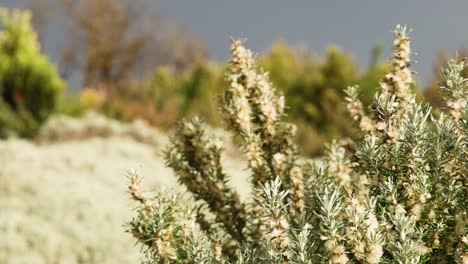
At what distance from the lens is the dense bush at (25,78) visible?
1673cm

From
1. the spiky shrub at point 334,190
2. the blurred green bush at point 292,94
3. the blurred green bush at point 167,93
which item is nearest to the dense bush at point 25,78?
the blurred green bush at point 167,93

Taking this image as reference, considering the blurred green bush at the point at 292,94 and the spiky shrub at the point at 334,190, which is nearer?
the spiky shrub at the point at 334,190

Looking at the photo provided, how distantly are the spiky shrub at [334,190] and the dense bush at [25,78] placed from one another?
45.5 ft

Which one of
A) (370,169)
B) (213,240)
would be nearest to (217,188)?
(213,240)

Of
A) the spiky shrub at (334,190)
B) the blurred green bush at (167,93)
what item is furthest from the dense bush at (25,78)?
the spiky shrub at (334,190)

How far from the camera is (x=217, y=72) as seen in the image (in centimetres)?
2400

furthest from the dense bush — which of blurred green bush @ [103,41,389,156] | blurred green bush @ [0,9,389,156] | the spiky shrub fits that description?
the spiky shrub

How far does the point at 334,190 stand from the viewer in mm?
2512

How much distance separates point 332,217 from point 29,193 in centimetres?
825

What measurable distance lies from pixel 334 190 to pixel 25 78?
15587mm

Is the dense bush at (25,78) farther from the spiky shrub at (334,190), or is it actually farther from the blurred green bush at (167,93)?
the spiky shrub at (334,190)

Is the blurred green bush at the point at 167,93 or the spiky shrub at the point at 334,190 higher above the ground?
the blurred green bush at the point at 167,93

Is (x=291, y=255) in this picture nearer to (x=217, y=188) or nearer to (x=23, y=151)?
(x=217, y=188)

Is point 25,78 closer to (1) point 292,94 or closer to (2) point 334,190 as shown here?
(1) point 292,94
